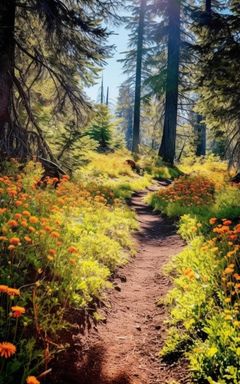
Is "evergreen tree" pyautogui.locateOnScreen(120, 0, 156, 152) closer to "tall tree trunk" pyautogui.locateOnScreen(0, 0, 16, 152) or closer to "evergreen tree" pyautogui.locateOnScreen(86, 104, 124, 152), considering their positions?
"evergreen tree" pyautogui.locateOnScreen(86, 104, 124, 152)

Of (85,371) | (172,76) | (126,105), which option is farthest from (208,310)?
(126,105)

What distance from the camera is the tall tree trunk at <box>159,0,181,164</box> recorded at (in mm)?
20047

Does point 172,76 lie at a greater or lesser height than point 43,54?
greater

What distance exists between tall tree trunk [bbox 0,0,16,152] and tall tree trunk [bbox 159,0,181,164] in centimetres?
1233

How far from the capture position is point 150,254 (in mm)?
7199

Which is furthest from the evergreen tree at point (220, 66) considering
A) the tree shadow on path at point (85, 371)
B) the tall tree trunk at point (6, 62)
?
the tree shadow on path at point (85, 371)

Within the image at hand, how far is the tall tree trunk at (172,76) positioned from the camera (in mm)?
20047

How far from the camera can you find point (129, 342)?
4016mm

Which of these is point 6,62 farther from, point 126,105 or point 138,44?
point 126,105

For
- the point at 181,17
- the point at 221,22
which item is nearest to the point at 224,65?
the point at 221,22

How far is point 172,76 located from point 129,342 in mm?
18541

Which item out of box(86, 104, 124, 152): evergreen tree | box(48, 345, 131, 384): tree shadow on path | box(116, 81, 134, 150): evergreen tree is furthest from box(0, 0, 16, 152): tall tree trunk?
box(116, 81, 134, 150): evergreen tree

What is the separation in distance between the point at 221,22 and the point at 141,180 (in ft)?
23.8

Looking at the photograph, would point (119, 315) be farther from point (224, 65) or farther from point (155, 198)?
point (224, 65)
